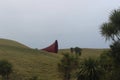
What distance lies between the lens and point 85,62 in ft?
197

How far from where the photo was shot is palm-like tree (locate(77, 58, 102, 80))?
2346 inches

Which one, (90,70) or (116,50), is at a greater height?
(116,50)

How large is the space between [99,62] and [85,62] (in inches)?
85.5

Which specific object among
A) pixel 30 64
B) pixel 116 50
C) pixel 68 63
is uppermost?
pixel 30 64

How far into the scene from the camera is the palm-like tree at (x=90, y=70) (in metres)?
59.6

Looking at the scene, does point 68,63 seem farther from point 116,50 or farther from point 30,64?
point 30,64

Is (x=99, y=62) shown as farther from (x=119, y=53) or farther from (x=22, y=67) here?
(x=22, y=67)

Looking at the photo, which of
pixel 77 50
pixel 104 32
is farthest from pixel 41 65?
pixel 104 32

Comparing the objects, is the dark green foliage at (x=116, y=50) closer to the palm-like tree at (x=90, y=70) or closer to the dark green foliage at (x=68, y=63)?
the palm-like tree at (x=90, y=70)

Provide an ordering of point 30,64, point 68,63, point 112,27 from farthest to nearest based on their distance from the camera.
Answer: point 30,64 < point 68,63 < point 112,27

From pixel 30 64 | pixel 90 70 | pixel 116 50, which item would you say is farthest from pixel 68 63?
pixel 30 64

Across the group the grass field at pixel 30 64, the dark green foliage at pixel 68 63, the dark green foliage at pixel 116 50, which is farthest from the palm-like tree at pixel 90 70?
the grass field at pixel 30 64

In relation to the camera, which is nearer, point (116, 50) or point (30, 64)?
point (116, 50)

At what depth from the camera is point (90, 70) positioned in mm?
59594
